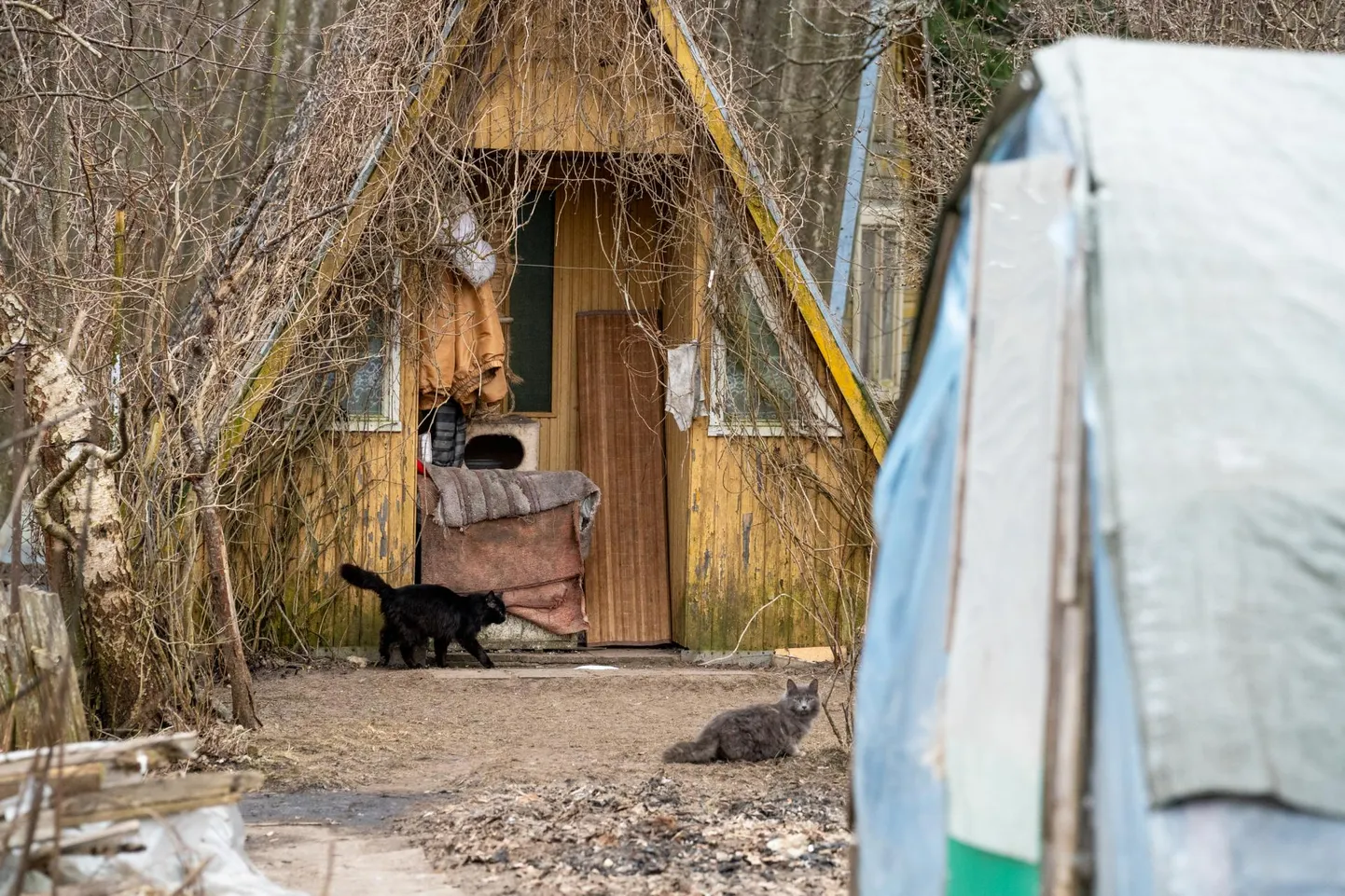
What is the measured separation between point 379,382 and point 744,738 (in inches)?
174

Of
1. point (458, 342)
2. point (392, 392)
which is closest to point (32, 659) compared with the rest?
point (392, 392)

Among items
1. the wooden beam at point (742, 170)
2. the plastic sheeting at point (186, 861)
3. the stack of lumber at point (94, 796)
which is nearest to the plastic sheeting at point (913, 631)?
the plastic sheeting at point (186, 861)

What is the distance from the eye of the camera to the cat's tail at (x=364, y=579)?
980 centimetres

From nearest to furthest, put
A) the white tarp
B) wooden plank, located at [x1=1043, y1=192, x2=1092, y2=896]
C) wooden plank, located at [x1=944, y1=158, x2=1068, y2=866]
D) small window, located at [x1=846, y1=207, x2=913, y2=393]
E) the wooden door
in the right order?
the white tarp, wooden plank, located at [x1=1043, y1=192, x2=1092, y2=896], wooden plank, located at [x1=944, y1=158, x2=1068, y2=866], the wooden door, small window, located at [x1=846, y1=207, x2=913, y2=393]

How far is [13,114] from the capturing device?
A: 8188mm

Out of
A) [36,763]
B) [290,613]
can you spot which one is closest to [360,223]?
[290,613]

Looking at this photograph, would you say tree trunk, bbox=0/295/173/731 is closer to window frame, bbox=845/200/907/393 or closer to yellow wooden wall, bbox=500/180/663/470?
yellow wooden wall, bbox=500/180/663/470

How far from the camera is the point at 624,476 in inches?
457

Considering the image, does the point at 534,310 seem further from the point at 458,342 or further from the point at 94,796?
the point at 94,796

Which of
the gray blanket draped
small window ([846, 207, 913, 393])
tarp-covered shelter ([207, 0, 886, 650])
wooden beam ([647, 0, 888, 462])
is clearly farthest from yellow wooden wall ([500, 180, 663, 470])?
small window ([846, 207, 913, 393])

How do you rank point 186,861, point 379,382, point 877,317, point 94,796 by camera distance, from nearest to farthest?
point 94,796 < point 186,861 < point 379,382 < point 877,317

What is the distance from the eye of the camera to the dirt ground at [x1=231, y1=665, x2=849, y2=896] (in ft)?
18.1

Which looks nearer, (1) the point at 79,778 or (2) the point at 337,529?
(1) the point at 79,778

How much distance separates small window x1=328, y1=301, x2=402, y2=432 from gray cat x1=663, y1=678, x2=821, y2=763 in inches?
157
